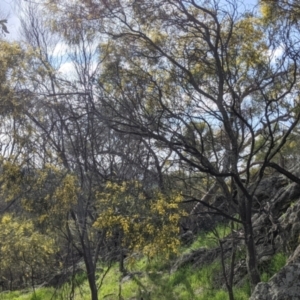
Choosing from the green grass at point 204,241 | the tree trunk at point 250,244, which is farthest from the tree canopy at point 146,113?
the green grass at point 204,241

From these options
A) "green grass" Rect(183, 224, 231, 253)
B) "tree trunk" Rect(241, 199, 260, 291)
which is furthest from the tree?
"green grass" Rect(183, 224, 231, 253)

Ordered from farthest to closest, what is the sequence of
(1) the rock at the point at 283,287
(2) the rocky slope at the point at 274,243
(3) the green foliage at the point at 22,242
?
(3) the green foliage at the point at 22,242 → (2) the rocky slope at the point at 274,243 → (1) the rock at the point at 283,287

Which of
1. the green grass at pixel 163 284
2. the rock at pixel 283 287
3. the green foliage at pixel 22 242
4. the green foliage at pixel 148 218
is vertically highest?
the green foliage at pixel 22 242

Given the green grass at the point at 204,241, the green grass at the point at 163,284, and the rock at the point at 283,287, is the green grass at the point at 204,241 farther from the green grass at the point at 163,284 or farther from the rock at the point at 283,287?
the rock at the point at 283,287

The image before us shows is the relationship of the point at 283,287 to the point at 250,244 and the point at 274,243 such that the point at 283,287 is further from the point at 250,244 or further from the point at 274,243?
the point at 274,243

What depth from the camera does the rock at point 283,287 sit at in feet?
17.3

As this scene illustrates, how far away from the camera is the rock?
5258mm

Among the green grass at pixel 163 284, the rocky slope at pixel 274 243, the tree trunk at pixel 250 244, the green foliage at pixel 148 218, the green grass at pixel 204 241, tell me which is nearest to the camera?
the rocky slope at pixel 274 243

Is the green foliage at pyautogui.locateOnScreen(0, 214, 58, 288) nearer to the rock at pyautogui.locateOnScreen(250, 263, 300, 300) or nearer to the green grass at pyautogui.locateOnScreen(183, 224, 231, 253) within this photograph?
the green grass at pyautogui.locateOnScreen(183, 224, 231, 253)

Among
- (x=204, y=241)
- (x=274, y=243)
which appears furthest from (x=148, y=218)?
(x=204, y=241)

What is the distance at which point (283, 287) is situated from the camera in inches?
211

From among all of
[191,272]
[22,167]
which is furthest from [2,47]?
[191,272]

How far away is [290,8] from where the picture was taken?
29.3 feet

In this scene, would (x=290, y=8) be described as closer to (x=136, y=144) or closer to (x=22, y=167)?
(x=136, y=144)
